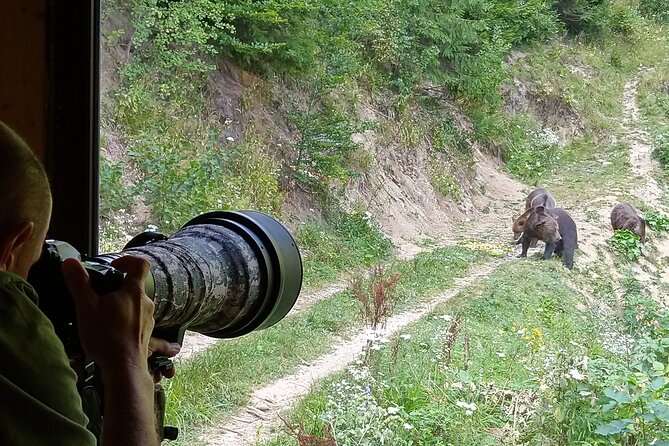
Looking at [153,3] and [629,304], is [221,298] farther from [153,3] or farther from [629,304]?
[153,3]

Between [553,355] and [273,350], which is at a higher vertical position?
[553,355]

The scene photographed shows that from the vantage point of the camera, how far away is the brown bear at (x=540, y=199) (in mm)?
1985

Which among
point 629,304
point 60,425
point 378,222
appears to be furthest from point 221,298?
point 378,222

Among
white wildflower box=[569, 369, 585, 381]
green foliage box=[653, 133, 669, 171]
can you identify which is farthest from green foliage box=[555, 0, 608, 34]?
white wildflower box=[569, 369, 585, 381]

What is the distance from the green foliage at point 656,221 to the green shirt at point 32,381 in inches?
57.7

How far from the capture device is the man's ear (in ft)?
1.57

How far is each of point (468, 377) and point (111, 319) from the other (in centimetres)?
121

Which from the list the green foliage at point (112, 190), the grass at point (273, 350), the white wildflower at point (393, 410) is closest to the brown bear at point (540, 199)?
the grass at point (273, 350)

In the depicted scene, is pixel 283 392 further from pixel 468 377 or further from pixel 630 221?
pixel 630 221

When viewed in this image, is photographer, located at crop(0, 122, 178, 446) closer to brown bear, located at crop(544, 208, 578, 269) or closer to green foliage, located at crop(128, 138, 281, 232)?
green foliage, located at crop(128, 138, 281, 232)

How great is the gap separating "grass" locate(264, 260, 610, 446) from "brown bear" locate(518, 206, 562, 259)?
0.13 m

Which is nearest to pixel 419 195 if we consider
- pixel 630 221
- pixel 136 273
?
pixel 630 221

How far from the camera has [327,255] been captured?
205 cm

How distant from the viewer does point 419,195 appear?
2592 millimetres
